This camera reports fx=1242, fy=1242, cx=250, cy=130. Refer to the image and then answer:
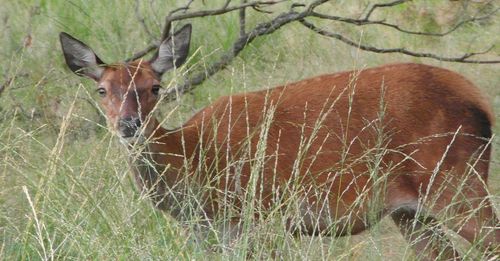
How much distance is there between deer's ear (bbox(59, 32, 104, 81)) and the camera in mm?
6172

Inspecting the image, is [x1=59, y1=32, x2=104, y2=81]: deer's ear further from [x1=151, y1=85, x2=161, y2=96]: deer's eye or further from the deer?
[x1=151, y1=85, x2=161, y2=96]: deer's eye

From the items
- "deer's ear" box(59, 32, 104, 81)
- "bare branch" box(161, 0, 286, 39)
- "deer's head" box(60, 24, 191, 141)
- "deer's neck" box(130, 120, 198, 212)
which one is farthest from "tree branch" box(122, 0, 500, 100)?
"deer's neck" box(130, 120, 198, 212)

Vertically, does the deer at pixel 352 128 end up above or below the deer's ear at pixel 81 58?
below

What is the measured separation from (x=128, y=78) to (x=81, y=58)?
0.42 meters

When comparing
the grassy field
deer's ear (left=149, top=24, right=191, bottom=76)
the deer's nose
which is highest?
deer's ear (left=149, top=24, right=191, bottom=76)

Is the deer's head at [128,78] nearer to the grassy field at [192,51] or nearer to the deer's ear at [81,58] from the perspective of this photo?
the deer's ear at [81,58]

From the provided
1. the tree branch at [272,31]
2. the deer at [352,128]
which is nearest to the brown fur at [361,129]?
the deer at [352,128]

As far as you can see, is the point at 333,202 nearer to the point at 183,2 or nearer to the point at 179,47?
the point at 179,47

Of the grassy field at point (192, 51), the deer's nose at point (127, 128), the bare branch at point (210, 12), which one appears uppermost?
the bare branch at point (210, 12)

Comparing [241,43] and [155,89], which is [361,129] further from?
[241,43]

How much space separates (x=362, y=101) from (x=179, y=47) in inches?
40.1

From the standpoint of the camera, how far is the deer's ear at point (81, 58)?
617cm

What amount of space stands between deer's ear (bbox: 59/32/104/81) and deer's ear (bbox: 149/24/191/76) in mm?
284

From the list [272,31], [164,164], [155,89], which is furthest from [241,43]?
[164,164]
